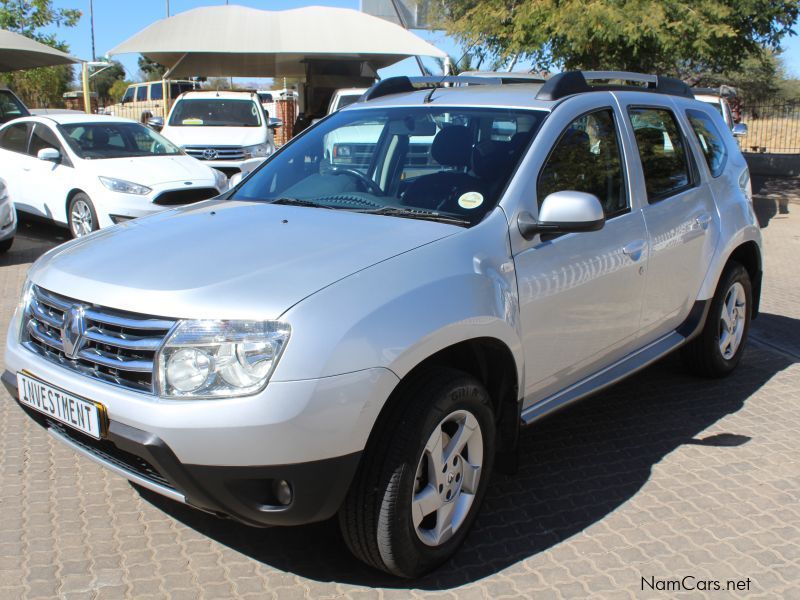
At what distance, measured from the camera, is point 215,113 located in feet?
47.1

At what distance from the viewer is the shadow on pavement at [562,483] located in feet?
10.4

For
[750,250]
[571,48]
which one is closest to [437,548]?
[750,250]

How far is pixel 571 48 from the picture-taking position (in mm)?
13969

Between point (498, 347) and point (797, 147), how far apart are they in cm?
2831

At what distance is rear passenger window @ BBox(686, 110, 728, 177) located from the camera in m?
4.89

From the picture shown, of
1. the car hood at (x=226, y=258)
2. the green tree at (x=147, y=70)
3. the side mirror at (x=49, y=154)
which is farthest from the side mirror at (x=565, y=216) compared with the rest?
the green tree at (x=147, y=70)

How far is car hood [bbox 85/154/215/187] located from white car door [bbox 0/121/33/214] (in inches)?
54.8

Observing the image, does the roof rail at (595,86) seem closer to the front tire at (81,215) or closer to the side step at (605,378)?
the side step at (605,378)

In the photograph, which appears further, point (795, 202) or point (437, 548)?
point (795, 202)

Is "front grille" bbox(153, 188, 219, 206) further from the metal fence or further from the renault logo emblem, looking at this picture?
the metal fence

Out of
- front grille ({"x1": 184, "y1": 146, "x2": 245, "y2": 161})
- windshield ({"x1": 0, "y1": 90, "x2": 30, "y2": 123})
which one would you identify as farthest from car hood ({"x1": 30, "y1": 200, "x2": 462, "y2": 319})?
windshield ({"x1": 0, "y1": 90, "x2": 30, "y2": 123})

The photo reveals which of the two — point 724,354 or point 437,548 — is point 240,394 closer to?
point 437,548

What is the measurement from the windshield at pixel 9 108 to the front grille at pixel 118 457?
12.8 meters

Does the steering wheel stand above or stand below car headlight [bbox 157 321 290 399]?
above
